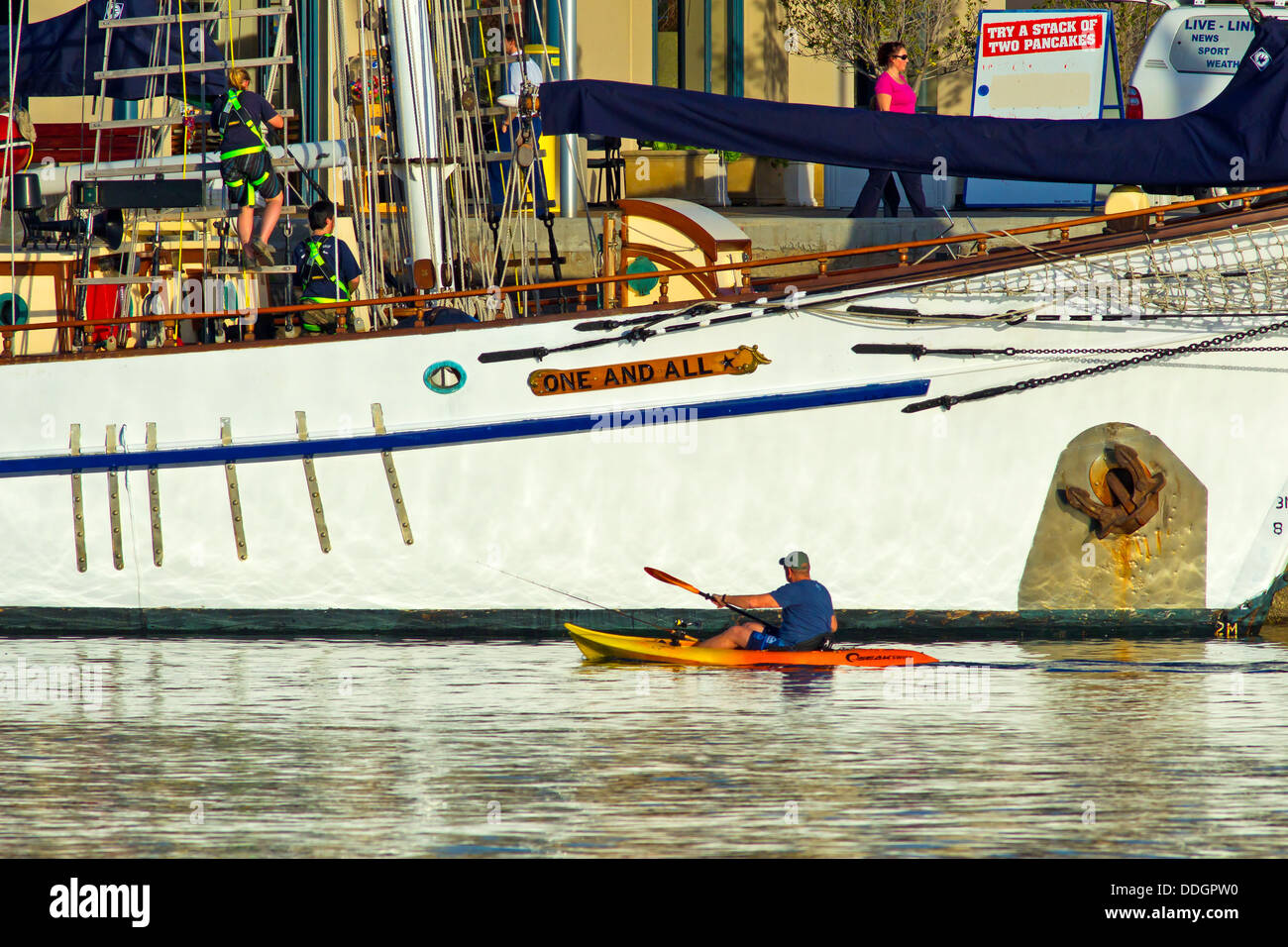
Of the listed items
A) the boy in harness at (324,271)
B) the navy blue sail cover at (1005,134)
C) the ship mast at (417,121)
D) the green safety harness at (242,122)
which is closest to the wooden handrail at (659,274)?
the navy blue sail cover at (1005,134)

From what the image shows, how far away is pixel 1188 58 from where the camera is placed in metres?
15.7

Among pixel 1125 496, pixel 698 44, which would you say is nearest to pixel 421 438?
pixel 1125 496

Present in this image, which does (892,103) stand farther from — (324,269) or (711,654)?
(711,654)

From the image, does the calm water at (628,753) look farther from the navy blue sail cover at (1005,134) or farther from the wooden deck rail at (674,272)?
the navy blue sail cover at (1005,134)

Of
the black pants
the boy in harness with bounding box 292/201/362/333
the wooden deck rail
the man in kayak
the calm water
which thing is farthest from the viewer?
the black pants

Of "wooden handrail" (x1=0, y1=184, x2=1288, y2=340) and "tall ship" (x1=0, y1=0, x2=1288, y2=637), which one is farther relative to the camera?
"tall ship" (x1=0, y1=0, x2=1288, y2=637)

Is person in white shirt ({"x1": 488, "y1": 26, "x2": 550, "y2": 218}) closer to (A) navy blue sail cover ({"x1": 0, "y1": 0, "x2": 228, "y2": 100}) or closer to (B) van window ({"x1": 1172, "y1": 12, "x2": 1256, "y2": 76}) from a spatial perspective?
(A) navy blue sail cover ({"x1": 0, "y1": 0, "x2": 228, "y2": 100})

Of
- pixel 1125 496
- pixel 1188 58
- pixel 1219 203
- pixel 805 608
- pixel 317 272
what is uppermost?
pixel 1188 58

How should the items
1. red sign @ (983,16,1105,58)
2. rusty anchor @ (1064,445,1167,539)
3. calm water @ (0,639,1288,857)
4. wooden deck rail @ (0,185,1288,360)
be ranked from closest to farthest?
1. calm water @ (0,639,1288,857)
2. wooden deck rail @ (0,185,1288,360)
3. rusty anchor @ (1064,445,1167,539)
4. red sign @ (983,16,1105,58)

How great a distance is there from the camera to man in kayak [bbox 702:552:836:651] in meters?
12.0
